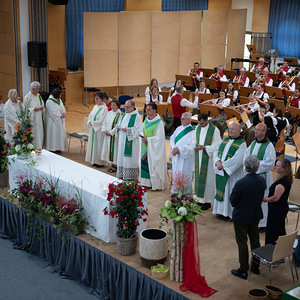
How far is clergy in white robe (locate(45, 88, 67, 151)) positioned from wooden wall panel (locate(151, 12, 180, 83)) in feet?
21.9

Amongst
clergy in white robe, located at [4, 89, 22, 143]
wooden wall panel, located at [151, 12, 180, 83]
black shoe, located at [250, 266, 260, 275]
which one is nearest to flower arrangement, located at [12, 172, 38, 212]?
black shoe, located at [250, 266, 260, 275]

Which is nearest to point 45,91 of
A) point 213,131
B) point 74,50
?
point 74,50

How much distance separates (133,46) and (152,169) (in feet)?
28.1

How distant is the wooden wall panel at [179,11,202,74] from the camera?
17.9m

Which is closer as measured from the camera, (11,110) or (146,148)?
(146,148)

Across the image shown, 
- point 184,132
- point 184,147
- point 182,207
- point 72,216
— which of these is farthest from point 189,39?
point 182,207

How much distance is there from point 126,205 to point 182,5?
57.1 ft

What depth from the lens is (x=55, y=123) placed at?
37.6 feet

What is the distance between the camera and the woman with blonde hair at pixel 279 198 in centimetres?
604

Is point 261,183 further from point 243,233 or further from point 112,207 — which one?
point 112,207

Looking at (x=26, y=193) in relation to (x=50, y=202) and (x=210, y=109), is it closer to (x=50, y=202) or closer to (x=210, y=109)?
(x=50, y=202)

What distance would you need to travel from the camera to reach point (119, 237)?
630 centimetres

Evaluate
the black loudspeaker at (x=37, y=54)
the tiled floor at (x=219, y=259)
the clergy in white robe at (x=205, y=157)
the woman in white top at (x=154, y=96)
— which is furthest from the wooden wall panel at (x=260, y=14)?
the tiled floor at (x=219, y=259)

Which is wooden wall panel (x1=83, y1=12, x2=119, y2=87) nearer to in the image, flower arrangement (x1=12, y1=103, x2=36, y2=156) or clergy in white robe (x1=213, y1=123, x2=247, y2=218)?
flower arrangement (x1=12, y1=103, x2=36, y2=156)
